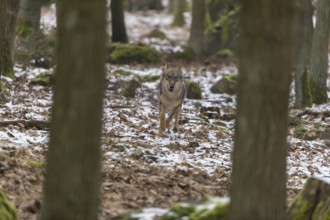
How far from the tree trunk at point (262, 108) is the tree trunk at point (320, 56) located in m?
13.7

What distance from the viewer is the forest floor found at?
7.98m

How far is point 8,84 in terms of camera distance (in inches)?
668

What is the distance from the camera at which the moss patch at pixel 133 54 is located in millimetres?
25456

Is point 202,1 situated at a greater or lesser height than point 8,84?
greater

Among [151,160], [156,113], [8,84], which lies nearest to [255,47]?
[151,160]

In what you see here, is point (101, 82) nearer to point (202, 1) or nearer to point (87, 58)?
point (87, 58)

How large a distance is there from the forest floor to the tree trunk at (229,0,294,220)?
138cm

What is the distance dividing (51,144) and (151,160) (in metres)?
5.06

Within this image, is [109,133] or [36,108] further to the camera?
[36,108]

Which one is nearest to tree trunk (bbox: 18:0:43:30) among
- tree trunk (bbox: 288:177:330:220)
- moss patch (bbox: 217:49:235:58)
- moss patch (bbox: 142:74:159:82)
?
moss patch (bbox: 142:74:159:82)

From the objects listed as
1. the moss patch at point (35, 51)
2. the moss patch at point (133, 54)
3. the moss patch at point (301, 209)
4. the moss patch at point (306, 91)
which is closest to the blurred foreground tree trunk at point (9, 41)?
the moss patch at point (35, 51)

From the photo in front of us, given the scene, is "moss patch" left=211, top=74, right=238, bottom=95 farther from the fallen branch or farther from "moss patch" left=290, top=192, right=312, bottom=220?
"moss patch" left=290, top=192, right=312, bottom=220

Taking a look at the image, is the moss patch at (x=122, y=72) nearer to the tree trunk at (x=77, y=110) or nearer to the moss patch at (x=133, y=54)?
the moss patch at (x=133, y=54)

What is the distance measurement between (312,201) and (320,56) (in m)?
12.8
